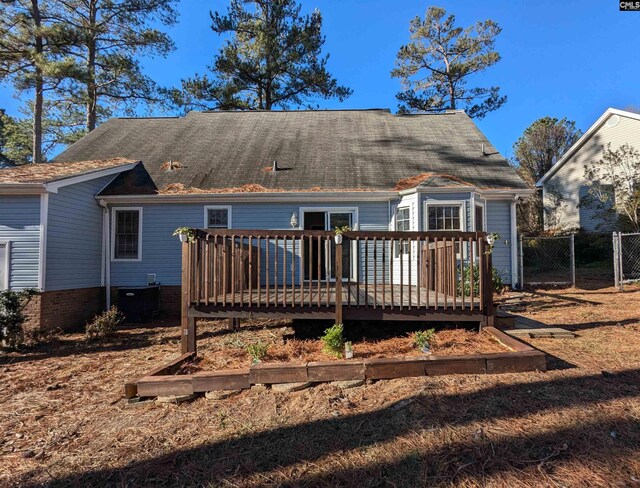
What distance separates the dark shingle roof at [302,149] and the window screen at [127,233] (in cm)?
65

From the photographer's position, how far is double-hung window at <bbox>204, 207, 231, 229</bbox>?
922 centimetres

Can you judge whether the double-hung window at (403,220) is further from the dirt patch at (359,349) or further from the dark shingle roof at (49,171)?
the dark shingle roof at (49,171)

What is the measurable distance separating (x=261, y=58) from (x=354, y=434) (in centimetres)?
2043

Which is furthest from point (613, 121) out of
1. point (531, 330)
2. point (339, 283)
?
point (339, 283)

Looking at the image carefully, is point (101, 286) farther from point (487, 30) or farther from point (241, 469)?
point (487, 30)

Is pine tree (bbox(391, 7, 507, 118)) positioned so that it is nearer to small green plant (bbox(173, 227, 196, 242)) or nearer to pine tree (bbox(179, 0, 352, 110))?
pine tree (bbox(179, 0, 352, 110))

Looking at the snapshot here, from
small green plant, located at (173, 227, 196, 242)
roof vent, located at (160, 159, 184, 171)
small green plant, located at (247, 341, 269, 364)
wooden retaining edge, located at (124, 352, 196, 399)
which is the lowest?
wooden retaining edge, located at (124, 352, 196, 399)

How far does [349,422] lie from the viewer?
306 cm

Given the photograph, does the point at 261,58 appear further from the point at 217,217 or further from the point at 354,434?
the point at 354,434

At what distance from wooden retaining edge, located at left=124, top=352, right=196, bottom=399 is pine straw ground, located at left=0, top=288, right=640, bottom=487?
17cm

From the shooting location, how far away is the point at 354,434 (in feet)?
9.44

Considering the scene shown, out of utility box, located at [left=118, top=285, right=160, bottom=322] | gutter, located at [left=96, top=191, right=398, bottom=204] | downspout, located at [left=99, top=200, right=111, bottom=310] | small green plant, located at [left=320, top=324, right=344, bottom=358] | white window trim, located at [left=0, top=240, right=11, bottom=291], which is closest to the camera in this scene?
small green plant, located at [left=320, top=324, right=344, bottom=358]

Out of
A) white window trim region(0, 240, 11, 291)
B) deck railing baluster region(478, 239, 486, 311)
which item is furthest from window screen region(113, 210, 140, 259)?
deck railing baluster region(478, 239, 486, 311)

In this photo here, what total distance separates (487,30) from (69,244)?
2329 cm
